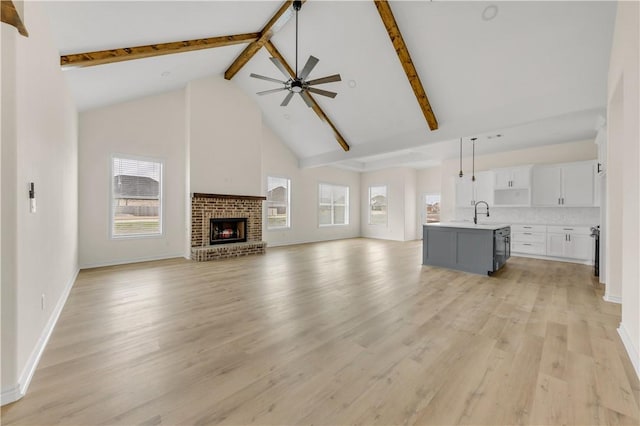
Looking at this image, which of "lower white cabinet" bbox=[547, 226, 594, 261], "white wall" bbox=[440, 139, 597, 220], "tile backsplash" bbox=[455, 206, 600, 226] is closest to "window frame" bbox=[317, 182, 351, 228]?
"white wall" bbox=[440, 139, 597, 220]

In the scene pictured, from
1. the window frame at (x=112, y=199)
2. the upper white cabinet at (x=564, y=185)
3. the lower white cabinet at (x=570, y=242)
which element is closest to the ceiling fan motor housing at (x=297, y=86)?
the window frame at (x=112, y=199)

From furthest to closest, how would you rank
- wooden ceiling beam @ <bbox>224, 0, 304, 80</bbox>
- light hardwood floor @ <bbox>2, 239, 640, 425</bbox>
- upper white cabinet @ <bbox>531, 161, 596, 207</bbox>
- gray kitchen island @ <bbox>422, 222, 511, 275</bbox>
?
upper white cabinet @ <bbox>531, 161, 596, 207</bbox> < gray kitchen island @ <bbox>422, 222, 511, 275</bbox> < wooden ceiling beam @ <bbox>224, 0, 304, 80</bbox> < light hardwood floor @ <bbox>2, 239, 640, 425</bbox>

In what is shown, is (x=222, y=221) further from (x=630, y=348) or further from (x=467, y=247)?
(x=630, y=348)

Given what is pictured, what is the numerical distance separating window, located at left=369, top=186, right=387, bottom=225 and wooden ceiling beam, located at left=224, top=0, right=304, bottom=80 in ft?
22.0

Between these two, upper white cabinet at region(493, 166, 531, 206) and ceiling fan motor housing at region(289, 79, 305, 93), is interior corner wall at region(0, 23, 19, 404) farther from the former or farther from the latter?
upper white cabinet at region(493, 166, 531, 206)

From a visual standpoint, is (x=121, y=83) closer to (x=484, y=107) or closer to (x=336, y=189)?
(x=484, y=107)

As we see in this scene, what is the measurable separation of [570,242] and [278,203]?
7.47 m

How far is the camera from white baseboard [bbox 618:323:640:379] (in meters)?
2.02

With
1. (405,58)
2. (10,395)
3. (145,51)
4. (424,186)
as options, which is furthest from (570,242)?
(145,51)

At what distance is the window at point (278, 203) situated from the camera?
8.47 m

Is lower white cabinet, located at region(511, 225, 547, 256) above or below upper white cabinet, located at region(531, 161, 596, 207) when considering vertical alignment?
below

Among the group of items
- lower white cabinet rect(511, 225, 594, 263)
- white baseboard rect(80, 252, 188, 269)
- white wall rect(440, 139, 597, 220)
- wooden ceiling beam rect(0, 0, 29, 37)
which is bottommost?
white baseboard rect(80, 252, 188, 269)

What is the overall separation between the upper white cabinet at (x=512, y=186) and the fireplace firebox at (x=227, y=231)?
675cm

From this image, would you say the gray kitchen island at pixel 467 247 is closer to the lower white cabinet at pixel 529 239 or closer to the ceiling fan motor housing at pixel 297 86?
the lower white cabinet at pixel 529 239
